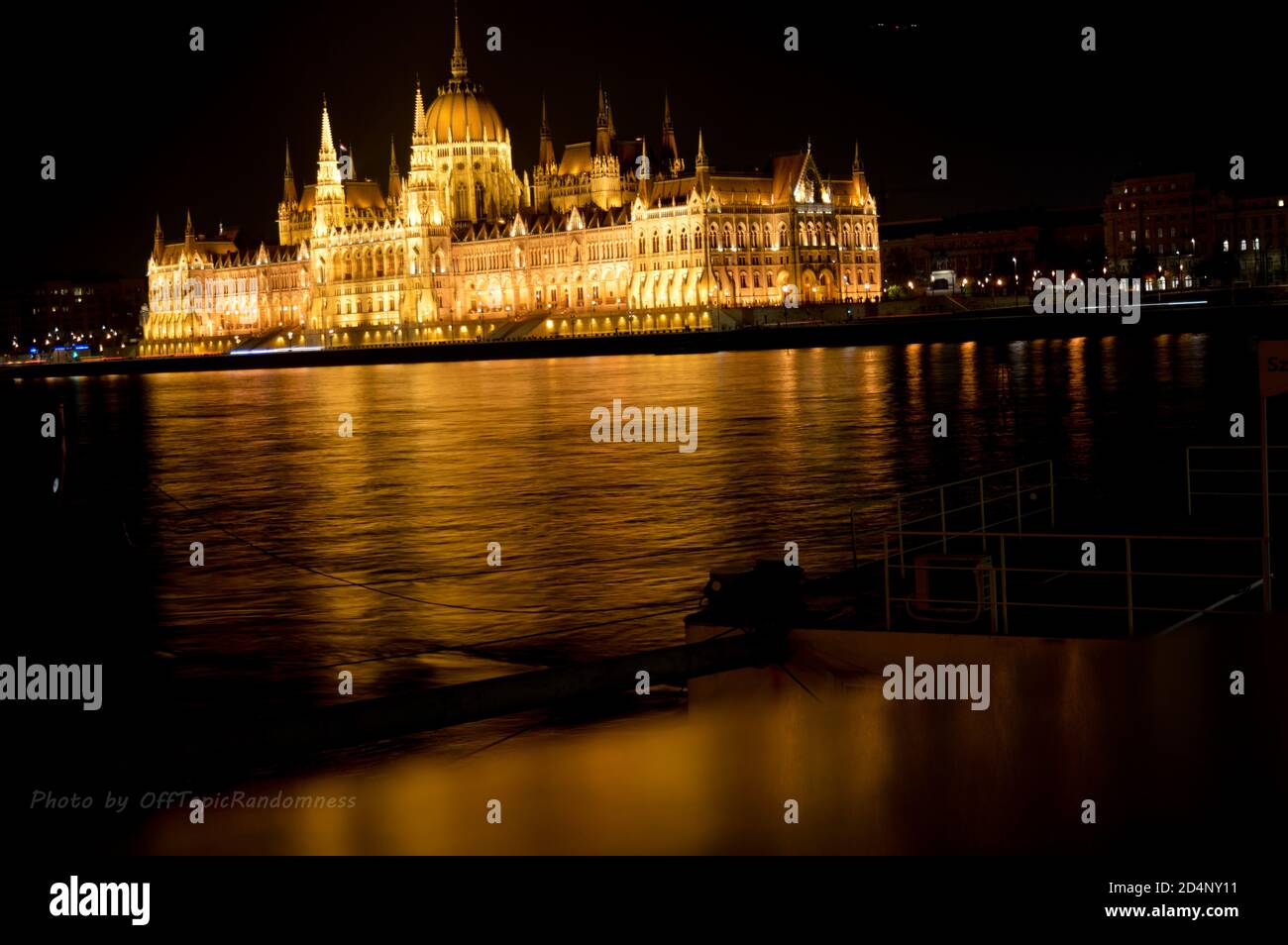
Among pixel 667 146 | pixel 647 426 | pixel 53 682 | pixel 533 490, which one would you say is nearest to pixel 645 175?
pixel 667 146

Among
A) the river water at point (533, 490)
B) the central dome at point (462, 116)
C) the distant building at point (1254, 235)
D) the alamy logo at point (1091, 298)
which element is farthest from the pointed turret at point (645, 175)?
the river water at point (533, 490)

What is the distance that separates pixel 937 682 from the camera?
11.4 m

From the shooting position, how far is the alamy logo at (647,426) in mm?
43719

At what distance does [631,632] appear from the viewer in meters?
16.8

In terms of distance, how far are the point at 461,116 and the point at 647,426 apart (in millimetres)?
120832

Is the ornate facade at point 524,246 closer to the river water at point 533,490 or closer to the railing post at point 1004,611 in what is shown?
the river water at point 533,490

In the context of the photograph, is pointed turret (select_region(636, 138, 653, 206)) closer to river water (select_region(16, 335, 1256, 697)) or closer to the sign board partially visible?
river water (select_region(16, 335, 1256, 697))

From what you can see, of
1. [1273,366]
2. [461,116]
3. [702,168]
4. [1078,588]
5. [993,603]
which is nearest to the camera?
[1273,366]

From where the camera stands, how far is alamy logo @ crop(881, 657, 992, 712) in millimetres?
11289

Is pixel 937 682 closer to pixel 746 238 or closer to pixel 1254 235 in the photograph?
pixel 746 238
